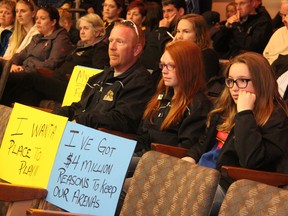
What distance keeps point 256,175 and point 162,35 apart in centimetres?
308

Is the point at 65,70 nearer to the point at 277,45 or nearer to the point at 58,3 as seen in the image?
the point at 277,45

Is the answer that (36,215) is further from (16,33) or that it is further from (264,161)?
(16,33)

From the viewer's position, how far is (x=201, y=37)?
5.09 meters

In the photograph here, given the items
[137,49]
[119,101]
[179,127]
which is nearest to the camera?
[179,127]

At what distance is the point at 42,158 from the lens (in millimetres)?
3479

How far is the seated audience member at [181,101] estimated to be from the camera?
4.05m

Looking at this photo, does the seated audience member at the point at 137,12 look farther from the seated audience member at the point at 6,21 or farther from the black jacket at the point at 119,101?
the black jacket at the point at 119,101

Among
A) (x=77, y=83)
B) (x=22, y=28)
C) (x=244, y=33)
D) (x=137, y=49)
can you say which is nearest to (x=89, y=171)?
(x=137, y=49)

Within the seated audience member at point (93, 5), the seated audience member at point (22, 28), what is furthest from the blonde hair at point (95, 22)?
the seated audience member at point (93, 5)

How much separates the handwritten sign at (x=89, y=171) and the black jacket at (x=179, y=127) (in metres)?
0.88

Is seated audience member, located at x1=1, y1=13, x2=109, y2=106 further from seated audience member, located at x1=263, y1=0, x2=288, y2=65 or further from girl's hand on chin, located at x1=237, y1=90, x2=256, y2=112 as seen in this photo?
girl's hand on chin, located at x1=237, y1=90, x2=256, y2=112

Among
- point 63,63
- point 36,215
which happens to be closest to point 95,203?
point 36,215

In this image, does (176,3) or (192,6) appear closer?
(176,3)

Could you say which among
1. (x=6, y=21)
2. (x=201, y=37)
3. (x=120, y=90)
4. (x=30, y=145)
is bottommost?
(x=30, y=145)
